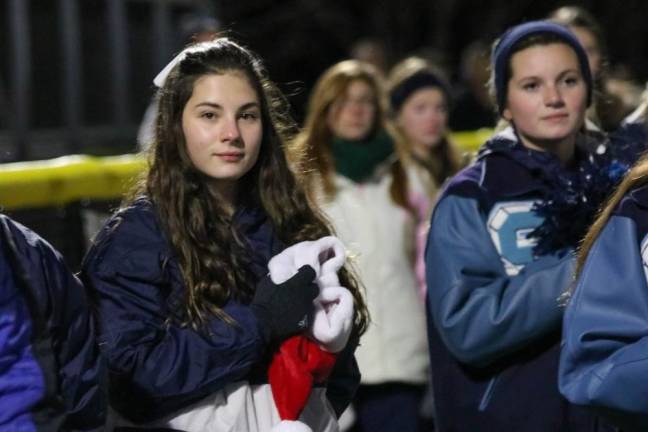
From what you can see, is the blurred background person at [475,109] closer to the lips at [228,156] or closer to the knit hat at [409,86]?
the knit hat at [409,86]

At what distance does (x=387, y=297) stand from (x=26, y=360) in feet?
12.3

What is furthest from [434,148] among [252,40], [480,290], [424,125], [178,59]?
[252,40]

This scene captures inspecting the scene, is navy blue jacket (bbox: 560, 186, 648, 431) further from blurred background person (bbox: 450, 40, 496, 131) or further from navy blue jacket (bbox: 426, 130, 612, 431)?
blurred background person (bbox: 450, 40, 496, 131)

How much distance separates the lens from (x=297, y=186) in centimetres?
448

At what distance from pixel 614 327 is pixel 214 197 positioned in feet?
4.57

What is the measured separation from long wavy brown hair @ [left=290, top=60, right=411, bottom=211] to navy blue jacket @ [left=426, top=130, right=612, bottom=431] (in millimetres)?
2009

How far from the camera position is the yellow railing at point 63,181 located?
6.08m

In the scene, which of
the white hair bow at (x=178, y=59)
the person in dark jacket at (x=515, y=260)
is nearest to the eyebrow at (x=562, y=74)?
the person in dark jacket at (x=515, y=260)

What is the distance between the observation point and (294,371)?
396cm

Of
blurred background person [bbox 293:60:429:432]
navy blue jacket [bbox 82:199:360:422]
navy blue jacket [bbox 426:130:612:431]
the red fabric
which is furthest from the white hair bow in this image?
Result: blurred background person [bbox 293:60:429:432]

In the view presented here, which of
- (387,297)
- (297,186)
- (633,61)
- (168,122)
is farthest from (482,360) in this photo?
(633,61)

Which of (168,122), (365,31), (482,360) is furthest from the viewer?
(365,31)

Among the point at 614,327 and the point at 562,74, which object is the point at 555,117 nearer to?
the point at 562,74

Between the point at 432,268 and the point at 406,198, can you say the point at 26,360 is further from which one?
the point at 406,198
